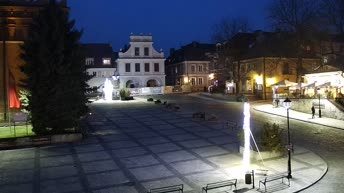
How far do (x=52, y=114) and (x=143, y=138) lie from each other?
609cm

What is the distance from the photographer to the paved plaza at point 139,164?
1358 cm

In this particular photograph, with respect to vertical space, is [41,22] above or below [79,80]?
above

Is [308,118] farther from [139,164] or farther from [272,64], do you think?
[272,64]

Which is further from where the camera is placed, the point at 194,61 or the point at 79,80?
the point at 194,61

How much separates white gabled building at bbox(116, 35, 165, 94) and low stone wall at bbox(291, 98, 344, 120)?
37097 mm

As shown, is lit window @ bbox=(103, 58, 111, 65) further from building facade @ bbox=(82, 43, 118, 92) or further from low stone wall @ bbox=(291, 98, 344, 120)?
low stone wall @ bbox=(291, 98, 344, 120)

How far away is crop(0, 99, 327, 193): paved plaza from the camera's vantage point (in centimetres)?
1358

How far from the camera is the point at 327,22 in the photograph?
→ 3700 cm

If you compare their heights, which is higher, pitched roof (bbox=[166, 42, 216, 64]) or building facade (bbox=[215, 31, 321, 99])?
pitched roof (bbox=[166, 42, 216, 64])

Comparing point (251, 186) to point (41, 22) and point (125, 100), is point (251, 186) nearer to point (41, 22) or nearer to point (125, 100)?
point (41, 22)

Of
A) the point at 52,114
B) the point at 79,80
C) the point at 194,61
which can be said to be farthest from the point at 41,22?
the point at 194,61

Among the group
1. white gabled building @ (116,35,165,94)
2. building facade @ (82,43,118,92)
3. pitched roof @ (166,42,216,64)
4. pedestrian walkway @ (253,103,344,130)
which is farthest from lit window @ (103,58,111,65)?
pedestrian walkway @ (253,103,344,130)

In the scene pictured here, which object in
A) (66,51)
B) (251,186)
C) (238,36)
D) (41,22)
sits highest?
(238,36)

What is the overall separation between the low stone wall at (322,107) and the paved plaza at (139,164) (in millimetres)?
11976
